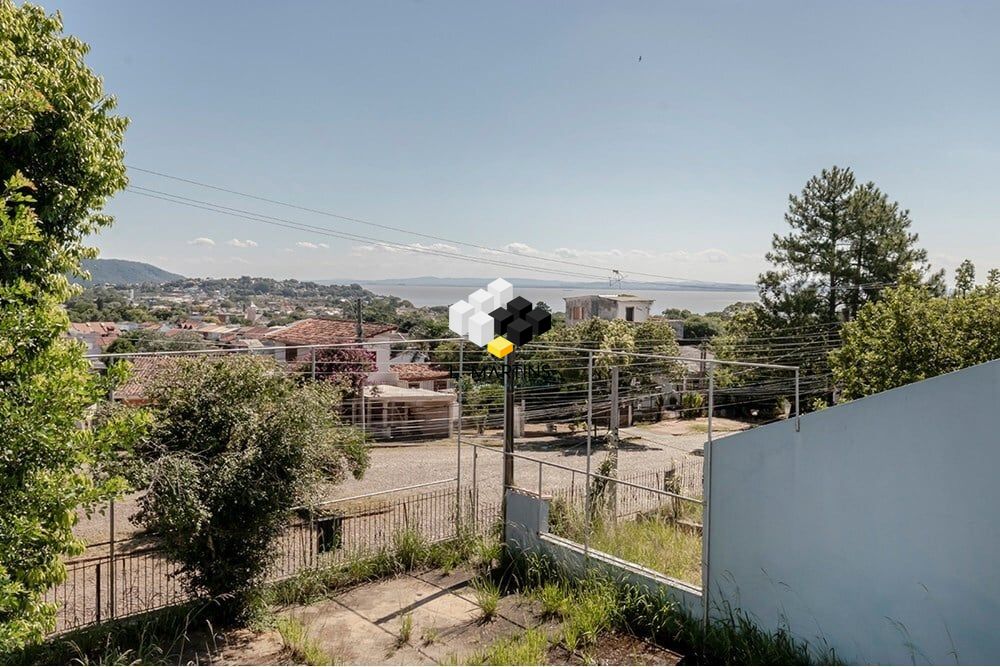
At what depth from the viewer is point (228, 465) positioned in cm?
528

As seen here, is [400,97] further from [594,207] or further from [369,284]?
[369,284]

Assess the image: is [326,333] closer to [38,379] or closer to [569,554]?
[569,554]

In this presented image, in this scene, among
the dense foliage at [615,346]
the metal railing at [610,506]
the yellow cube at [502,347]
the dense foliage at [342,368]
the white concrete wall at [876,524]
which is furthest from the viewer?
the dense foliage at [615,346]

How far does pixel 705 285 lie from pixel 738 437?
55.6 meters

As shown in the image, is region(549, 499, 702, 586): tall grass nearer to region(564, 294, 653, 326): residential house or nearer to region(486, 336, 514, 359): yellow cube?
region(486, 336, 514, 359): yellow cube

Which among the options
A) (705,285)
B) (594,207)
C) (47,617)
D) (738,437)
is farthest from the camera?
(705,285)

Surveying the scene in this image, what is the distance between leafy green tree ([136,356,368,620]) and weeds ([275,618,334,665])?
0.45 metres

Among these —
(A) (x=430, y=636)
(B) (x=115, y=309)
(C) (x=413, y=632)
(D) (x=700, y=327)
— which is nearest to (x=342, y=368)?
(C) (x=413, y=632)

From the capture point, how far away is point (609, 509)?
7547mm

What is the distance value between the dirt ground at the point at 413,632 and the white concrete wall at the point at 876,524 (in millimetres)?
1191

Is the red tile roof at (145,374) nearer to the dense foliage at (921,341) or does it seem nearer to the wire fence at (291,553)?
the wire fence at (291,553)

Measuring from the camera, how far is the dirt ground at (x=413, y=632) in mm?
5430

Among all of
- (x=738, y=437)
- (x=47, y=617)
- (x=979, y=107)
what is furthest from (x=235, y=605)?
(x=979, y=107)

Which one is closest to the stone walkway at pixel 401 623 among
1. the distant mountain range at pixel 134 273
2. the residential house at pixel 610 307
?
the residential house at pixel 610 307
